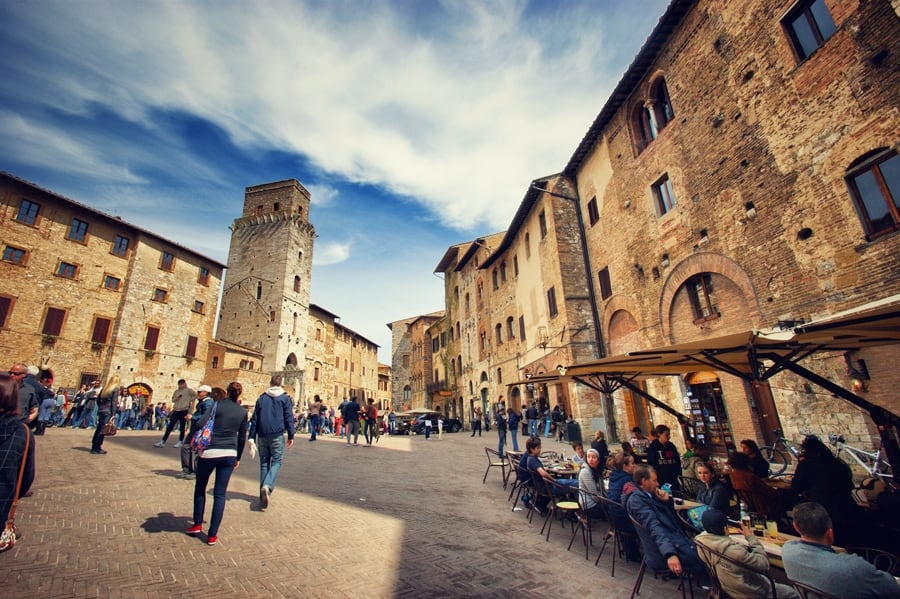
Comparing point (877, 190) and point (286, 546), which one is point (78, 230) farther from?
point (877, 190)

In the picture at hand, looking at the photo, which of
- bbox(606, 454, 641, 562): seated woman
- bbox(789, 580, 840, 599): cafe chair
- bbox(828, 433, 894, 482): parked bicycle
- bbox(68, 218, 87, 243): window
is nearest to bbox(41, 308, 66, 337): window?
bbox(68, 218, 87, 243): window

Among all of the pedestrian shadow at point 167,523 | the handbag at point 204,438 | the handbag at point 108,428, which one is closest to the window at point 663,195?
the handbag at point 204,438

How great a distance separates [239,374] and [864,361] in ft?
94.3

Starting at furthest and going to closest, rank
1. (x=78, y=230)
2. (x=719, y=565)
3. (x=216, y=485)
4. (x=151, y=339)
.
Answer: (x=151, y=339), (x=78, y=230), (x=216, y=485), (x=719, y=565)

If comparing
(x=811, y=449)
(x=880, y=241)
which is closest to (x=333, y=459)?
(x=811, y=449)

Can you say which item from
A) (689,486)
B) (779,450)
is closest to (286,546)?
(689,486)

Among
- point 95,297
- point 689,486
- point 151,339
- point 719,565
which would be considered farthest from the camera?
point 151,339

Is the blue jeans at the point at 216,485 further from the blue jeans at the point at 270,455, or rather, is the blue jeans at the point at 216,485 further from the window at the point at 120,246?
the window at the point at 120,246

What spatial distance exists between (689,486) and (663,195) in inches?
387

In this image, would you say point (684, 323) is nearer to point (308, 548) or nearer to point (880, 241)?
point (880, 241)

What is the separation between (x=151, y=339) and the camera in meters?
22.2

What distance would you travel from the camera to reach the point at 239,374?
25.2 meters

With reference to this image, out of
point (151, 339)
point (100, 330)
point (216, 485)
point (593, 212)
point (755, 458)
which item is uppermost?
point (593, 212)

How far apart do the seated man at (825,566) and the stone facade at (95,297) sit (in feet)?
87.0
